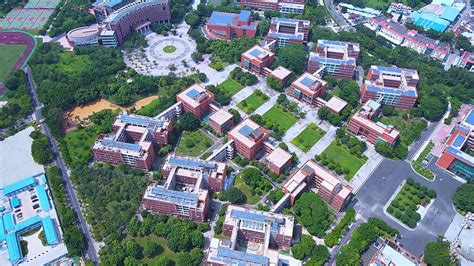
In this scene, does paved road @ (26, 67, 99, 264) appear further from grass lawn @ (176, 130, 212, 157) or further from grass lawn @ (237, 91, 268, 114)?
grass lawn @ (237, 91, 268, 114)

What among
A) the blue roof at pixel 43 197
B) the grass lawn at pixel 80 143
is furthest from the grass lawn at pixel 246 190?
the blue roof at pixel 43 197

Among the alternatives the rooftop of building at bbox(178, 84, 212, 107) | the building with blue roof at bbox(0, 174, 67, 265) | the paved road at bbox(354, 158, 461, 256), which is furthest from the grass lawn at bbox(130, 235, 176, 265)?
the paved road at bbox(354, 158, 461, 256)

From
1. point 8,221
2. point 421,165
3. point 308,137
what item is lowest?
point 8,221

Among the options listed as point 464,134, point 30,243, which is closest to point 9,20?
→ point 30,243

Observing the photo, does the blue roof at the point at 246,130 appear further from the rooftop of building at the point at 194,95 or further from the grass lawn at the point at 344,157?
the grass lawn at the point at 344,157

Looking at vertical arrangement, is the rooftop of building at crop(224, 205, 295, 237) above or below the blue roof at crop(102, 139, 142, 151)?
below

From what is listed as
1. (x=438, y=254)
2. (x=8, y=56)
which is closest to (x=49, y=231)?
(x=8, y=56)

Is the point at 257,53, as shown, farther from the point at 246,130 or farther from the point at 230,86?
the point at 246,130
